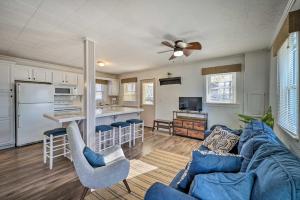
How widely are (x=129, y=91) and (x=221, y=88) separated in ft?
13.5

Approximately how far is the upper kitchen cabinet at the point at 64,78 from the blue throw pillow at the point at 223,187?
5426 mm

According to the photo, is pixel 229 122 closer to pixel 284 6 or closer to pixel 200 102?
pixel 200 102

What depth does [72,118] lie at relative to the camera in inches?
110

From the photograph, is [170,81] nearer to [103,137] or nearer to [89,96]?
[103,137]

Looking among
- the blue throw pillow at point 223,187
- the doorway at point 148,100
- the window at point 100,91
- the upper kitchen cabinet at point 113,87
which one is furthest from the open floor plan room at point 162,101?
the upper kitchen cabinet at point 113,87

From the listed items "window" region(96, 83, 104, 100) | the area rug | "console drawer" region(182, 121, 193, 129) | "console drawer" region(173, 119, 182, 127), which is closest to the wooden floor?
the area rug

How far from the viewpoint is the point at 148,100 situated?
6.69m

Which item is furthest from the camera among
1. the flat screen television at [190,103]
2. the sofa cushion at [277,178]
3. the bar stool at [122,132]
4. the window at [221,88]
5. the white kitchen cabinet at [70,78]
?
the white kitchen cabinet at [70,78]

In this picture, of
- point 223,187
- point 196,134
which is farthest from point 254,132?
point 196,134

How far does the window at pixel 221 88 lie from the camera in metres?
4.49

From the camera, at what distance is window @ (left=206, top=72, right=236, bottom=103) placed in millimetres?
4490

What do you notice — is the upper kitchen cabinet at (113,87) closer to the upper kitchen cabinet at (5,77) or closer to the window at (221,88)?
the upper kitchen cabinet at (5,77)

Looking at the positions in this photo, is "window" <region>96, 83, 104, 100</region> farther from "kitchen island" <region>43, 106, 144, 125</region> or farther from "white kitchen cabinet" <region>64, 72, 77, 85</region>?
"kitchen island" <region>43, 106, 144, 125</region>

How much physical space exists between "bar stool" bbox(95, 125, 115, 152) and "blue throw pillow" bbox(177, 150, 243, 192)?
8.08 ft
